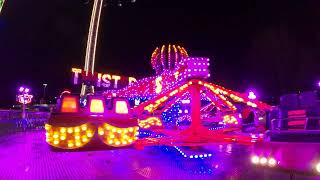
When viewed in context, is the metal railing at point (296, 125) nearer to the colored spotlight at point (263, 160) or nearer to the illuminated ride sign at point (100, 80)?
the colored spotlight at point (263, 160)

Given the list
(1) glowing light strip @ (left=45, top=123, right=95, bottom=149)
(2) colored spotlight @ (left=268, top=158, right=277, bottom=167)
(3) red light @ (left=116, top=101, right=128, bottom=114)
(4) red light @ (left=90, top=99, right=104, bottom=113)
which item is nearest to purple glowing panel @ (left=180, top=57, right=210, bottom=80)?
(3) red light @ (left=116, top=101, right=128, bottom=114)

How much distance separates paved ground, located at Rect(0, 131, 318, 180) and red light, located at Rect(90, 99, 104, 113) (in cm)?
113

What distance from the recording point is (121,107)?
9.55 m

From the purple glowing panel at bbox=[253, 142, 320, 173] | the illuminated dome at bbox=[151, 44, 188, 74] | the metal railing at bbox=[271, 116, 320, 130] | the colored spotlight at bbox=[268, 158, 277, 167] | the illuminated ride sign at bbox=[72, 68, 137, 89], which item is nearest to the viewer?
the purple glowing panel at bbox=[253, 142, 320, 173]

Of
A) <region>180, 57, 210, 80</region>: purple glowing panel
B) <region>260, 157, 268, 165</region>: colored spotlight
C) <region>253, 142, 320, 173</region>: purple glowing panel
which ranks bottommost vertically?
<region>260, 157, 268, 165</region>: colored spotlight

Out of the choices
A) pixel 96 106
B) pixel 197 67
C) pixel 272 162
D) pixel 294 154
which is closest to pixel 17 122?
pixel 197 67

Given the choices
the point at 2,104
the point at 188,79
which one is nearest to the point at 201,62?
the point at 188,79

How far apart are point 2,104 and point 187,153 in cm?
4611

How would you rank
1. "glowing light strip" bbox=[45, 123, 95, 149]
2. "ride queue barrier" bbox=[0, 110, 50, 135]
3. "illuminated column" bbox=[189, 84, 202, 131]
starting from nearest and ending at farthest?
"glowing light strip" bbox=[45, 123, 95, 149] < "illuminated column" bbox=[189, 84, 202, 131] < "ride queue barrier" bbox=[0, 110, 50, 135]

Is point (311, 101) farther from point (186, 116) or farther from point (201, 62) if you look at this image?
point (186, 116)

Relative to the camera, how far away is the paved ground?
246 inches

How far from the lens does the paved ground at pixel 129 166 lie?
6.25 m

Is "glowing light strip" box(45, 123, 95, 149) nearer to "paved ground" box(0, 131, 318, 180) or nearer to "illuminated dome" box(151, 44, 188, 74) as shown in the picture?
"paved ground" box(0, 131, 318, 180)

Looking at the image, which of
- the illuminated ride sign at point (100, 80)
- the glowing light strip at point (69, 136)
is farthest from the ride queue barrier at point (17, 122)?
the glowing light strip at point (69, 136)
